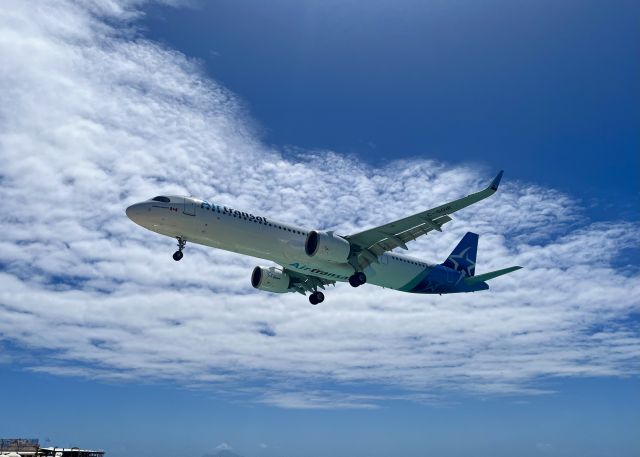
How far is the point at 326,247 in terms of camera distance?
41.5 m

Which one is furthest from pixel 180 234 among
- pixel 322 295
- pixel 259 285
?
pixel 322 295

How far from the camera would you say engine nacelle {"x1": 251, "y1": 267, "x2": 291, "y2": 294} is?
51.3m

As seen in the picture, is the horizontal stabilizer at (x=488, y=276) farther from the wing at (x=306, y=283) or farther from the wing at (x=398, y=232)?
the wing at (x=306, y=283)

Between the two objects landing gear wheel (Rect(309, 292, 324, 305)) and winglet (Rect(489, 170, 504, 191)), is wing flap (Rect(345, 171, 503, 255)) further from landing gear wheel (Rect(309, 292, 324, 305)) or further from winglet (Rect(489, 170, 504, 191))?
landing gear wheel (Rect(309, 292, 324, 305))

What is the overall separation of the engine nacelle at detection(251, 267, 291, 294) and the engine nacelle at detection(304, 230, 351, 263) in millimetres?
10404

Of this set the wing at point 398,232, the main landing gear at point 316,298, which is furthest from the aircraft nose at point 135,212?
the main landing gear at point 316,298

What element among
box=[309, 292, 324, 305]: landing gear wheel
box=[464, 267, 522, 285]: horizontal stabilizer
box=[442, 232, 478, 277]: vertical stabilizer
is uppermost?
box=[442, 232, 478, 277]: vertical stabilizer

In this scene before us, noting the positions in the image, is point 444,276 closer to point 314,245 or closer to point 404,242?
point 404,242

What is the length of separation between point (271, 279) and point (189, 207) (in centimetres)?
1571

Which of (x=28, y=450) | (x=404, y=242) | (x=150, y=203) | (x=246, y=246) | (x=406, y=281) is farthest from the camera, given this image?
(x=28, y=450)

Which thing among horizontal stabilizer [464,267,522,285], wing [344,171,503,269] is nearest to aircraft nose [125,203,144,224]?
wing [344,171,503,269]

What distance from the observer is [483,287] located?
2098 inches

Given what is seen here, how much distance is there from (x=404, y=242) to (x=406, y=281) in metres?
7.23

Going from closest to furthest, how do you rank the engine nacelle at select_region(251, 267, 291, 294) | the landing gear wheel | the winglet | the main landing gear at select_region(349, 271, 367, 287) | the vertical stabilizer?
1. the winglet
2. the main landing gear at select_region(349, 271, 367, 287)
3. the engine nacelle at select_region(251, 267, 291, 294)
4. the landing gear wheel
5. the vertical stabilizer
